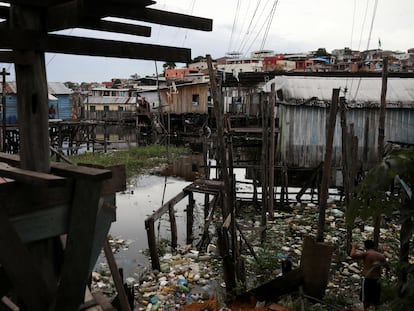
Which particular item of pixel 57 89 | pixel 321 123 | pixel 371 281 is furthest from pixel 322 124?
pixel 57 89

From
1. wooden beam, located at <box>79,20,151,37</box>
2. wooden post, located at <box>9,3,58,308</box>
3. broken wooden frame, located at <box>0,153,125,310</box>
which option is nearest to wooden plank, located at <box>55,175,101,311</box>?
broken wooden frame, located at <box>0,153,125,310</box>

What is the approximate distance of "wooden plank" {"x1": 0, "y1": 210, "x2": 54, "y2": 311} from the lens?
1.68 m

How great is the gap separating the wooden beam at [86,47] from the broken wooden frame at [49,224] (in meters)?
0.61

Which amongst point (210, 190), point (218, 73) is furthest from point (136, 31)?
point (218, 73)

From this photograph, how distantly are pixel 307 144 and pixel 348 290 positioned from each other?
8.08 metres

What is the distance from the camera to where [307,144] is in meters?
14.0

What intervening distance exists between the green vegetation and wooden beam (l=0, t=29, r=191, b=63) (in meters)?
16.3

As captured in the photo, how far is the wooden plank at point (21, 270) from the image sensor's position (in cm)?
168

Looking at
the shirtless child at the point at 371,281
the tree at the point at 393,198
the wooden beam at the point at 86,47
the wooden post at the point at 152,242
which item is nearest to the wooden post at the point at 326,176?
the shirtless child at the point at 371,281

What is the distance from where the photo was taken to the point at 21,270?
1.75 m

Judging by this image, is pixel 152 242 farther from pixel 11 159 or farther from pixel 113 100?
pixel 113 100

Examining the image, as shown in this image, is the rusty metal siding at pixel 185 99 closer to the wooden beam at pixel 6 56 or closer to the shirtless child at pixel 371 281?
the shirtless child at pixel 371 281

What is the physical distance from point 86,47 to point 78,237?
3.32 ft

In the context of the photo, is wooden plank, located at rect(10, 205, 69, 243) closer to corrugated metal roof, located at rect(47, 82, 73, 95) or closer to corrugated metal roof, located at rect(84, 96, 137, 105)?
corrugated metal roof, located at rect(47, 82, 73, 95)
